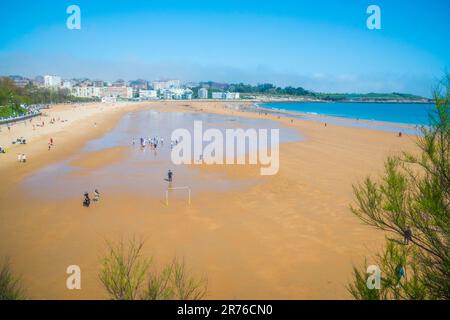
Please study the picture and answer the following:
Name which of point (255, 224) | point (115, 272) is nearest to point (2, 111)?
point (255, 224)

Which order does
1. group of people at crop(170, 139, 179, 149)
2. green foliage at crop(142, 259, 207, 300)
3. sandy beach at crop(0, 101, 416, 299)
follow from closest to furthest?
green foliage at crop(142, 259, 207, 300) < sandy beach at crop(0, 101, 416, 299) < group of people at crop(170, 139, 179, 149)

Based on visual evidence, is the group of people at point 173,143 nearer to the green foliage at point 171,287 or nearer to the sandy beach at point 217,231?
the sandy beach at point 217,231

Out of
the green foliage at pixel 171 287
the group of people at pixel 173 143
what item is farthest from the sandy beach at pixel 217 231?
the group of people at pixel 173 143

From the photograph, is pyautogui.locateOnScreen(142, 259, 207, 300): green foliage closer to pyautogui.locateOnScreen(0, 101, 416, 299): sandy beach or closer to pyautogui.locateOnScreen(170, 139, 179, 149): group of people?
pyautogui.locateOnScreen(0, 101, 416, 299): sandy beach

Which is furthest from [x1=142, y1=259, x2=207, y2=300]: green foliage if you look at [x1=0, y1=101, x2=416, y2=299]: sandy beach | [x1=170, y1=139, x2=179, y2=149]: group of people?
[x1=170, y1=139, x2=179, y2=149]: group of people

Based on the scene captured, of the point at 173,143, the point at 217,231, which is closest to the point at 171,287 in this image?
the point at 217,231

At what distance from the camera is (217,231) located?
14367mm

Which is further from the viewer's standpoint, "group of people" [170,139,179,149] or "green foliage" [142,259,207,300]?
"group of people" [170,139,179,149]

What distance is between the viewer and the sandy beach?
10.7 meters

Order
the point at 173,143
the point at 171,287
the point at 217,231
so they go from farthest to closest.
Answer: the point at 173,143, the point at 217,231, the point at 171,287

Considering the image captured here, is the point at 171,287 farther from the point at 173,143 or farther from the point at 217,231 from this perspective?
the point at 173,143

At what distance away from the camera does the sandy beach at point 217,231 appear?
35.0 ft

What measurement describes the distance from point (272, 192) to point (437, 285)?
1466 cm
